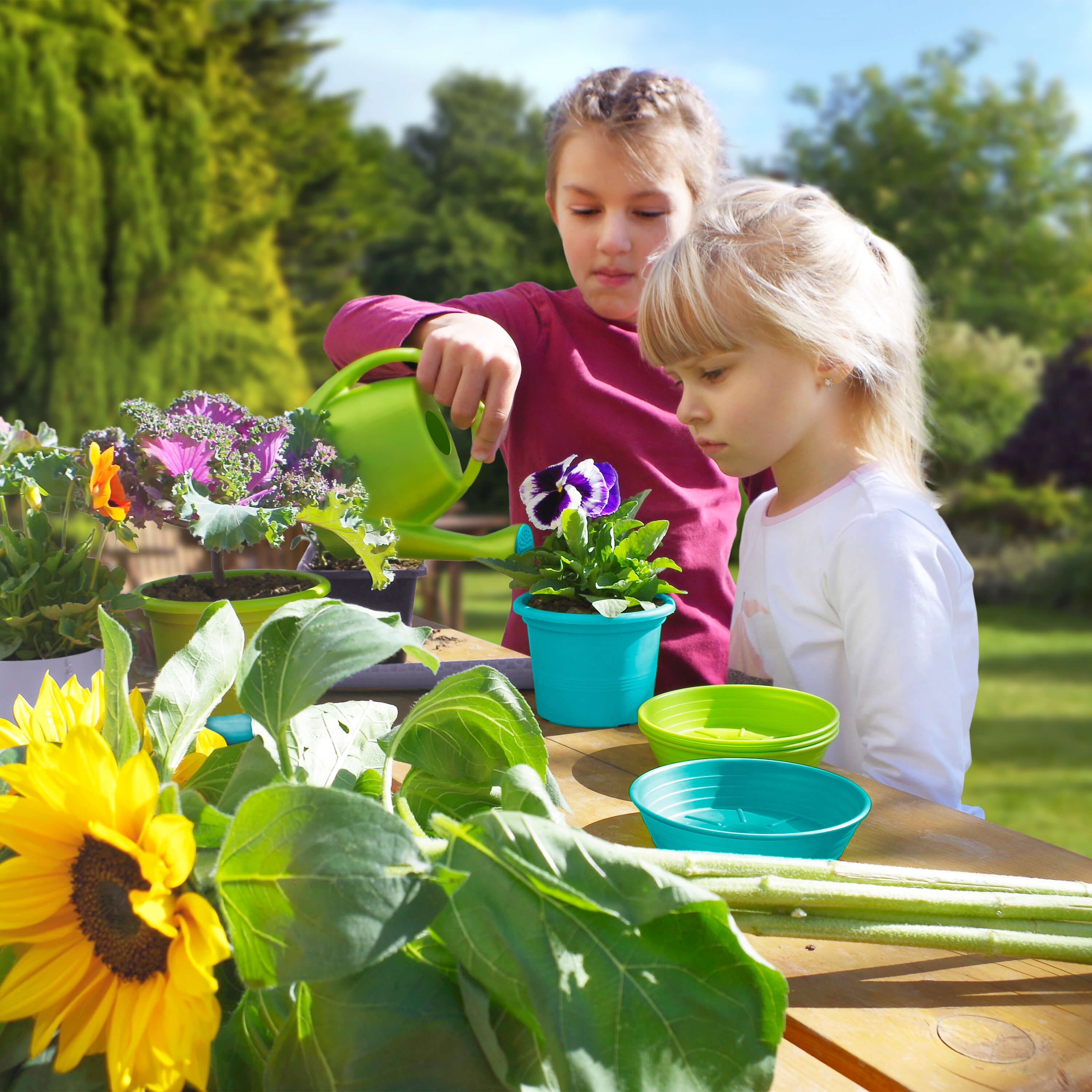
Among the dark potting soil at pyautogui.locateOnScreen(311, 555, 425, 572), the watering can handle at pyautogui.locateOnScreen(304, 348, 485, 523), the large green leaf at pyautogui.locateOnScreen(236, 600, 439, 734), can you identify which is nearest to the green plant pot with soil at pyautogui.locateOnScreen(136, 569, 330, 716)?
the dark potting soil at pyautogui.locateOnScreen(311, 555, 425, 572)

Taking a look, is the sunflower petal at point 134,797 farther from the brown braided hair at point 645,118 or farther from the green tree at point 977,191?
the green tree at point 977,191

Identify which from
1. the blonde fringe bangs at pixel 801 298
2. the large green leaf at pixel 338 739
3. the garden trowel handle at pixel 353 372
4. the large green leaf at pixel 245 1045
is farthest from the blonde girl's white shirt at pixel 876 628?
the large green leaf at pixel 245 1045

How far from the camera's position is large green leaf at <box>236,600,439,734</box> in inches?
17.3

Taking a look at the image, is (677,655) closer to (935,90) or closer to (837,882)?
(837,882)

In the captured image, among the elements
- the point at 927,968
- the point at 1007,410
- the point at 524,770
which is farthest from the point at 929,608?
the point at 1007,410

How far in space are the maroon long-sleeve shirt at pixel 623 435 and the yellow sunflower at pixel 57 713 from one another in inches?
44.6

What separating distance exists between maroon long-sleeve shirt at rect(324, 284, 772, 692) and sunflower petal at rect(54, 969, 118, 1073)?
1.22 m

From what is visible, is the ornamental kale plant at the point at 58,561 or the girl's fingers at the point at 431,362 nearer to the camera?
the ornamental kale plant at the point at 58,561

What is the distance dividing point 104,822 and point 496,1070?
7.3 inches

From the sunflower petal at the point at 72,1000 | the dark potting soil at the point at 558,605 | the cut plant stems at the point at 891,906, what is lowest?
the cut plant stems at the point at 891,906

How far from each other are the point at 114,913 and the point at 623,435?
1.44 m

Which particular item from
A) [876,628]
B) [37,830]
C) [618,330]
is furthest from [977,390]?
[37,830]

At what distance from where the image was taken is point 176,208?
927 centimetres

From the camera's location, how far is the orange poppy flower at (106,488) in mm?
854
